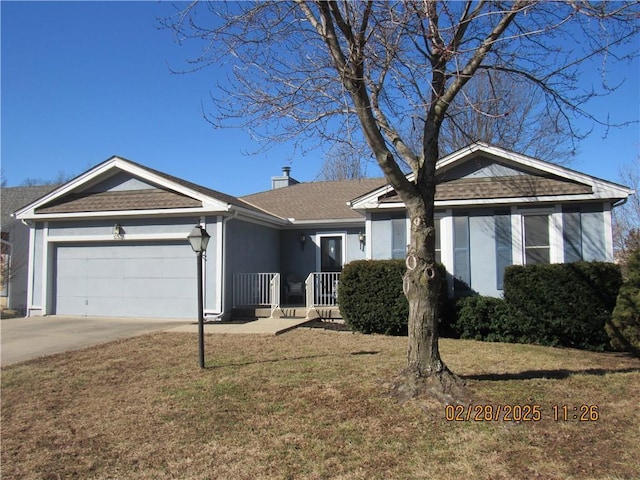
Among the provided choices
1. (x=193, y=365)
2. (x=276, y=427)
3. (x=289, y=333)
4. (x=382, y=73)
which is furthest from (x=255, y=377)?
(x=382, y=73)

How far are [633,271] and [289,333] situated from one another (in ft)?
22.1

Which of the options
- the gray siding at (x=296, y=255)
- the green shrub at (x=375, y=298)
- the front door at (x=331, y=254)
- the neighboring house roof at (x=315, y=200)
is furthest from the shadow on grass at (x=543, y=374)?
the gray siding at (x=296, y=255)

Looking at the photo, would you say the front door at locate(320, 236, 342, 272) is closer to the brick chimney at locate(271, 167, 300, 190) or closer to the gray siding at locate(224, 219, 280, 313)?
→ the gray siding at locate(224, 219, 280, 313)

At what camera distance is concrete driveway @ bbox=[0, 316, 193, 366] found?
8680mm

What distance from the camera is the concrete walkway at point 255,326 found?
10.5 metres

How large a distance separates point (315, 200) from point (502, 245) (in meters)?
8.38

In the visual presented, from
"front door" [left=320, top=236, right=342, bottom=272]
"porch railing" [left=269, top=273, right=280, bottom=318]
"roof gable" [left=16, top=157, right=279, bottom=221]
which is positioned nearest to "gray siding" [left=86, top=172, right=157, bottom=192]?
"roof gable" [left=16, top=157, right=279, bottom=221]

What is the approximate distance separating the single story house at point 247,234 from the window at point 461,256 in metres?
0.02

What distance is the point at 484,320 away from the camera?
10117mm

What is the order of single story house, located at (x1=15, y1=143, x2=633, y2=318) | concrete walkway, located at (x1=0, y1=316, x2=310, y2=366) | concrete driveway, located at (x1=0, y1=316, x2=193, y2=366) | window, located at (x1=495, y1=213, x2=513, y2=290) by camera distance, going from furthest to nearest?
window, located at (x1=495, y1=213, x2=513, y2=290) → single story house, located at (x1=15, y1=143, x2=633, y2=318) → concrete walkway, located at (x1=0, y1=316, x2=310, y2=366) → concrete driveway, located at (x1=0, y1=316, x2=193, y2=366)

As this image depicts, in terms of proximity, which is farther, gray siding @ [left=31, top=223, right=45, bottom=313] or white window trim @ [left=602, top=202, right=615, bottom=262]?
gray siding @ [left=31, top=223, right=45, bottom=313]

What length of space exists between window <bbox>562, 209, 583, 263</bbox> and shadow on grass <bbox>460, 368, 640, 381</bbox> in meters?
4.06

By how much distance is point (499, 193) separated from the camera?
445 inches

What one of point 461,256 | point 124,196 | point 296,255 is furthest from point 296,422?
point 296,255
